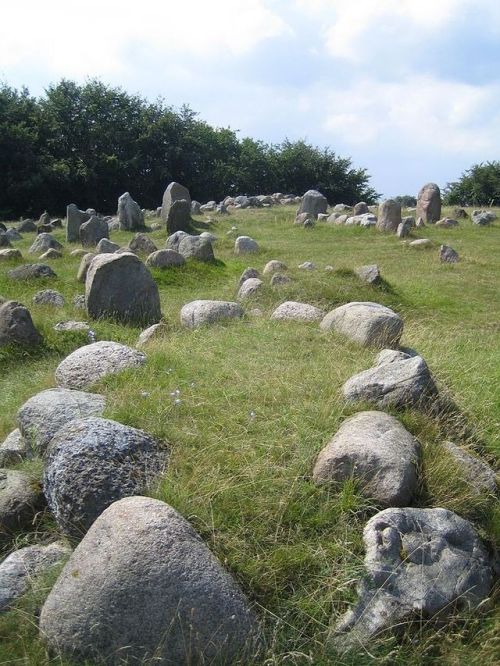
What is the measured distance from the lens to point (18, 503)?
430 cm

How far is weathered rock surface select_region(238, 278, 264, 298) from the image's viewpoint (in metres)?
10.7

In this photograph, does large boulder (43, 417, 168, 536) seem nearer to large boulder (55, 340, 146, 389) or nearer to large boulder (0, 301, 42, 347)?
large boulder (55, 340, 146, 389)

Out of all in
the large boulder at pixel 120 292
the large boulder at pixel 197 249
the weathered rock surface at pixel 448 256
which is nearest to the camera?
the large boulder at pixel 120 292

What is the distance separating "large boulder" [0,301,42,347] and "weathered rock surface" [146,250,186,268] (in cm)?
514

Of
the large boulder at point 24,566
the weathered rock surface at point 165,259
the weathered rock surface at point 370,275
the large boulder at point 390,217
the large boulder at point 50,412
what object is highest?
the large boulder at point 390,217

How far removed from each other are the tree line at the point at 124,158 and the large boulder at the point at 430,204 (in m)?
17.2

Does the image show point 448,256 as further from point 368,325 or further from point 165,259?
point 368,325

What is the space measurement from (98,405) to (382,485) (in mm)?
2115

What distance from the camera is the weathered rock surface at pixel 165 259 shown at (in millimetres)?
13125

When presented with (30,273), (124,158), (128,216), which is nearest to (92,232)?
(128,216)

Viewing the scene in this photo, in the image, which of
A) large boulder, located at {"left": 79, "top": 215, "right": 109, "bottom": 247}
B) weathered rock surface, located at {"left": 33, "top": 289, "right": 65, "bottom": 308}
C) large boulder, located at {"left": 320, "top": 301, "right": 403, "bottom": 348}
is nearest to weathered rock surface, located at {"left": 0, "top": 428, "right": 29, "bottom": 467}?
large boulder, located at {"left": 320, "top": 301, "right": 403, "bottom": 348}

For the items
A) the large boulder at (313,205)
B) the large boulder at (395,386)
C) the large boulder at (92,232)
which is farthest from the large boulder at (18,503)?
the large boulder at (313,205)

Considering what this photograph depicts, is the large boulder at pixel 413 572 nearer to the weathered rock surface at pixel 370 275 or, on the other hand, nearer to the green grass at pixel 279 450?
the green grass at pixel 279 450

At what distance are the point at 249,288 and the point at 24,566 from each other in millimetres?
7346
